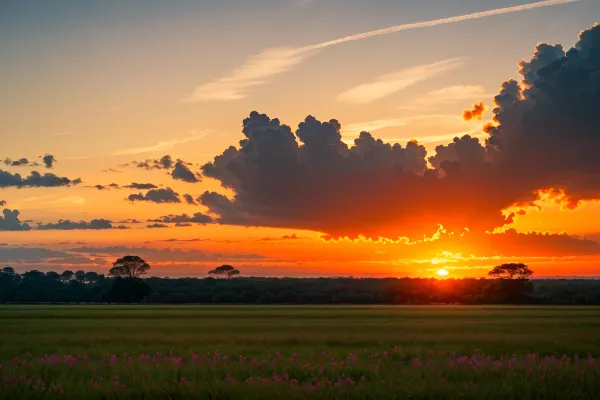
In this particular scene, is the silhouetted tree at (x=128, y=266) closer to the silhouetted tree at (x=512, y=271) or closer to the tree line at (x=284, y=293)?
the tree line at (x=284, y=293)

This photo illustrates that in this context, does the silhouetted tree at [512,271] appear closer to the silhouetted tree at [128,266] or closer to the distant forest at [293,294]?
the distant forest at [293,294]

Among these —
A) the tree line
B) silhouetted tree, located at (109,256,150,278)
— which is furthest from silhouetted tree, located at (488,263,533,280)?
silhouetted tree, located at (109,256,150,278)

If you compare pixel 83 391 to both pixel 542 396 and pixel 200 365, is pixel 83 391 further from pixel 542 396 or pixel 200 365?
pixel 542 396

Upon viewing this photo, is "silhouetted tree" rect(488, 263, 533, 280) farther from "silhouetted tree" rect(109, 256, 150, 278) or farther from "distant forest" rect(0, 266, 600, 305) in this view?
"silhouetted tree" rect(109, 256, 150, 278)

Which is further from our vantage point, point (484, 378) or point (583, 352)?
point (583, 352)

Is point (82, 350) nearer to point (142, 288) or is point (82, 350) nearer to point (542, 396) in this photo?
point (542, 396)

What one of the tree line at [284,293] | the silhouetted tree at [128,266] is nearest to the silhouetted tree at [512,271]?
the tree line at [284,293]

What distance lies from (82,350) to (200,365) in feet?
36.4

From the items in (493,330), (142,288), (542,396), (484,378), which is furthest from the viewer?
(142,288)

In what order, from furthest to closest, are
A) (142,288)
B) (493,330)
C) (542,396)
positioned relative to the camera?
1. (142,288)
2. (493,330)
3. (542,396)

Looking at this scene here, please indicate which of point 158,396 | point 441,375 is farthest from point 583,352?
point 158,396

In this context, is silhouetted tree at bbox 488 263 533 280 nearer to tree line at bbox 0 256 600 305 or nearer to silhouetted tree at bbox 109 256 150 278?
tree line at bbox 0 256 600 305

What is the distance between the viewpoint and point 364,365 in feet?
65.6

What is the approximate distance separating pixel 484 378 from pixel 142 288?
5222 inches
